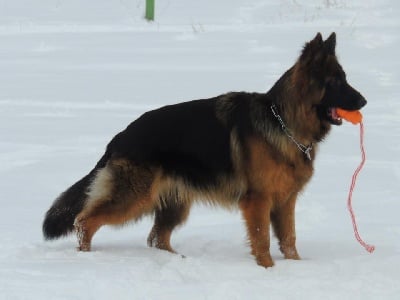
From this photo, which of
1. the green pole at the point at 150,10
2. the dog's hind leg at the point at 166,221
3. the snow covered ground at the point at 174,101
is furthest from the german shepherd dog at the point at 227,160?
the green pole at the point at 150,10

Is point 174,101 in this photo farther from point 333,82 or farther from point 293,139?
point 333,82

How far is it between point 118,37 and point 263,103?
890 centimetres

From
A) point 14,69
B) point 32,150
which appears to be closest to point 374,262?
point 32,150

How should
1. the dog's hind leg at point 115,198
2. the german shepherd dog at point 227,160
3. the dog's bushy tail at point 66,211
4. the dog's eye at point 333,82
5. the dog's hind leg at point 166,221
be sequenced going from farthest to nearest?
1. the dog's hind leg at point 166,221
2. the dog's bushy tail at point 66,211
3. the dog's hind leg at point 115,198
4. the german shepherd dog at point 227,160
5. the dog's eye at point 333,82

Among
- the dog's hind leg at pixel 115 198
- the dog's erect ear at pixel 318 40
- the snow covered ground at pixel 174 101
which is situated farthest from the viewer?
the dog's hind leg at pixel 115 198

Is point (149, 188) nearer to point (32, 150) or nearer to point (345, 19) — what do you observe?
point (32, 150)

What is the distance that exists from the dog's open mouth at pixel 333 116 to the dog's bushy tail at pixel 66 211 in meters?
1.74

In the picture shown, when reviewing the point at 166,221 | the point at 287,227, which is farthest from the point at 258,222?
the point at 166,221

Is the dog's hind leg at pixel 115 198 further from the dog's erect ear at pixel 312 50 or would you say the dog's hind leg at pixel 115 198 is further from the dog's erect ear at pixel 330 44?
the dog's erect ear at pixel 330 44

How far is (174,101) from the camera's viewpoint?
34.8ft

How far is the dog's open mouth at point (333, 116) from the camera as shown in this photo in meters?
5.17

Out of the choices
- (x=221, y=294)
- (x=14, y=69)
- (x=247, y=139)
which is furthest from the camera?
(x=14, y=69)

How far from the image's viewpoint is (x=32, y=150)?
8586 millimetres

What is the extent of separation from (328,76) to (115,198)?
182 centimetres
